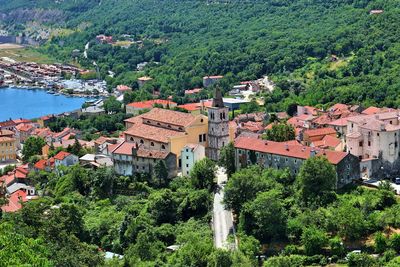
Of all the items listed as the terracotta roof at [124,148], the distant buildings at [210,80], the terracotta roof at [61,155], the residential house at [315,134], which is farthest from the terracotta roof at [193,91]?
the terracotta roof at [124,148]

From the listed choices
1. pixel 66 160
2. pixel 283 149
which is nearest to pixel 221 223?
pixel 283 149

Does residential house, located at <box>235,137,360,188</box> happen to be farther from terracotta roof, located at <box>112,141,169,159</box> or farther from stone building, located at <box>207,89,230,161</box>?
terracotta roof, located at <box>112,141,169,159</box>

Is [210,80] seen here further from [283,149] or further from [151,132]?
[283,149]

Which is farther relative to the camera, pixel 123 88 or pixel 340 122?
pixel 123 88

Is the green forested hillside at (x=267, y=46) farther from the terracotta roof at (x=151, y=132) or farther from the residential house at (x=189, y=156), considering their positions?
the residential house at (x=189, y=156)

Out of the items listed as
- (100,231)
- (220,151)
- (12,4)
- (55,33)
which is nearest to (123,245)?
(100,231)

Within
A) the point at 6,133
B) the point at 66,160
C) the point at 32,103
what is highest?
the point at 66,160

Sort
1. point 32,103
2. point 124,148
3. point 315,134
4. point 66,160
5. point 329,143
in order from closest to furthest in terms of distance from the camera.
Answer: point 329,143 < point 124,148 < point 315,134 < point 66,160 < point 32,103
